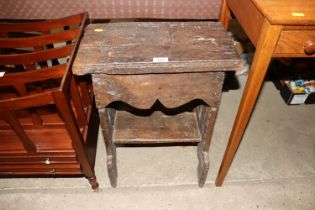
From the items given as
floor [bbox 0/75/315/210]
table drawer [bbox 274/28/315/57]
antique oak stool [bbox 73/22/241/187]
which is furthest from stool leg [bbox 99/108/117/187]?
table drawer [bbox 274/28/315/57]

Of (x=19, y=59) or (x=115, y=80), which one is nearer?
(x=115, y=80)

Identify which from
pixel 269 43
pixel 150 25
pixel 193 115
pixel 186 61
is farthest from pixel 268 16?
pixel 193 115

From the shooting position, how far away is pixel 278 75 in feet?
6.36

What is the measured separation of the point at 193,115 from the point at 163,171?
35 centimetres

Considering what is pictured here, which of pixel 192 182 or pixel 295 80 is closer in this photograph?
pixel 192 182

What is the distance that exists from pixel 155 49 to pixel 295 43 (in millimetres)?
465

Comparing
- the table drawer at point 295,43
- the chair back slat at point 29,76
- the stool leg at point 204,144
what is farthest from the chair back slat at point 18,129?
the table drawer at point 295,43

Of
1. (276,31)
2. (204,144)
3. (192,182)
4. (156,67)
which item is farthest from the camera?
(192,182)

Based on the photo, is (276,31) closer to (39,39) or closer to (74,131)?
(74,131)

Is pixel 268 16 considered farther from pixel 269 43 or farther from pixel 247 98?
pixel 247 98

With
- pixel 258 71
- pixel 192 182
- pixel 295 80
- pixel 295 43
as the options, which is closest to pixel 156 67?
pixel 258 71

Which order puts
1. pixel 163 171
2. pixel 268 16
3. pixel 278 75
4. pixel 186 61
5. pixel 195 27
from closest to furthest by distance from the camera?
pixel 268 16 → pixel 186 61 → pixel 195 27 → pixel 163 171 → pixel 278 75

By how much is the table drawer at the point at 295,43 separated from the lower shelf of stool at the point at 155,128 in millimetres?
567

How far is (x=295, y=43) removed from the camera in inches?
32.6
